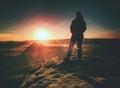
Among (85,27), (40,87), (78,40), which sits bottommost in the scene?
(40,87)

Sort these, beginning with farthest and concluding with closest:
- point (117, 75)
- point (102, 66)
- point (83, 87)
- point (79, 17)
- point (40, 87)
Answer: point (79, 17) < point (102, 66) < point (117, 75) < point (40, 87) < point (83, 87)

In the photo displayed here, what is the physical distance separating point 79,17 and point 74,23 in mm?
668

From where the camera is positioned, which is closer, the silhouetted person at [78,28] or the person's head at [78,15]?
the person's head at [78,15]

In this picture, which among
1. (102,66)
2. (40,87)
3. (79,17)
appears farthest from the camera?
(79,17)

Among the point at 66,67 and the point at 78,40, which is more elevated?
the point at 78,40

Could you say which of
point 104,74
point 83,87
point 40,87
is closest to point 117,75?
point 104,74

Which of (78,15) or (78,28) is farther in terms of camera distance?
(78,28)

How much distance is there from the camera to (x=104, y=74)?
13.0m

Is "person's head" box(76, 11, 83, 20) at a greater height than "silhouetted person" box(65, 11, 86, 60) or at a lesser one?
greater

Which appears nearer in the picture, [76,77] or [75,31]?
[76,77]

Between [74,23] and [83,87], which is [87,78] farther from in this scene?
[74,23]

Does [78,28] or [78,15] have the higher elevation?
[78,15]

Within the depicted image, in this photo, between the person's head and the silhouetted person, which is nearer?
the person's head

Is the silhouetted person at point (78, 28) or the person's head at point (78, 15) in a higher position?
the person's head at point (78, 15)
